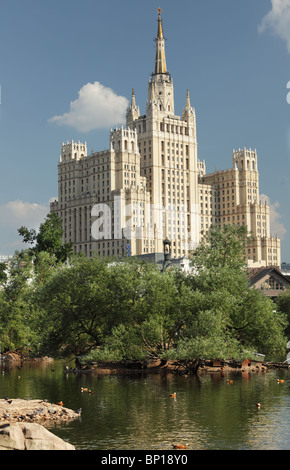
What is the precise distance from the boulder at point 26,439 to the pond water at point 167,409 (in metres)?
3.96

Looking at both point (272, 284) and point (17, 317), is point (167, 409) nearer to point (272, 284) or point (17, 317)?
point (17, 317)

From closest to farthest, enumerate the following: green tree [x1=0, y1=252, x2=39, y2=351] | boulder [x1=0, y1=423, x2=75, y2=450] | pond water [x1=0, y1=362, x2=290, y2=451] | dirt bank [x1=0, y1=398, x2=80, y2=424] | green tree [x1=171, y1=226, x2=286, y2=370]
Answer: boulder [x1=0, y1=423, x2=75, y2=450]
pond water [x1=0, y1=362, x2=290, y2=451]
dirt bank [x1=0, y1=398, x2=80, y2=424]
green tree [x1=171, y1=226, x2=286, y2=370]
green tree [x1=0, y1=252, x2=39, y2=351]

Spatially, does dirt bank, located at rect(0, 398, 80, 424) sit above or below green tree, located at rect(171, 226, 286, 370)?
below

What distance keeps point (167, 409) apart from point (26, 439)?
654 inches

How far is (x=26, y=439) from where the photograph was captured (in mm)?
29672

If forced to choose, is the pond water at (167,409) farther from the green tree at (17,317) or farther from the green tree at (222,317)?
the green tree at (17,317)

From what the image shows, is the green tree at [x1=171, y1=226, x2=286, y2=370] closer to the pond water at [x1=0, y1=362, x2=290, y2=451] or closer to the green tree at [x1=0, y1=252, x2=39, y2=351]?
the pond water at [x1=0, y1=362, x2=290, y2=451]

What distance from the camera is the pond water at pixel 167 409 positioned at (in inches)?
1387

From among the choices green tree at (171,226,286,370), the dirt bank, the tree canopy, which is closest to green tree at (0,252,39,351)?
the tree canopy

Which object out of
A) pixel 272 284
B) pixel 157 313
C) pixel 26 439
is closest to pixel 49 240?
pixel 272 284

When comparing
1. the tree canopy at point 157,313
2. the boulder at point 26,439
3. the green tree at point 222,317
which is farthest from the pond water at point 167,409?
the boulder at point 26,439

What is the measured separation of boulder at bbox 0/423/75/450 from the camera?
94.8 feet

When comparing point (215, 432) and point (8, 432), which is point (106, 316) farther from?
point (8, 432)

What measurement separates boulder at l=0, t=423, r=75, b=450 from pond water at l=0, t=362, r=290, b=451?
13.0 feet
